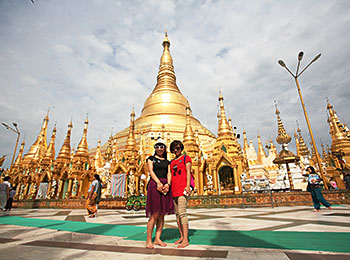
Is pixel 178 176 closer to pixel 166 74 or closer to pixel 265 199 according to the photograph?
pixel 265 199

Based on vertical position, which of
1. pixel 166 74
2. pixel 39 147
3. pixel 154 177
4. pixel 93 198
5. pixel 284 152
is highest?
pixel 166 74

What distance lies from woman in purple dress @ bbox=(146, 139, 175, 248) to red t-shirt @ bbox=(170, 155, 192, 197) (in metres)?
0.10

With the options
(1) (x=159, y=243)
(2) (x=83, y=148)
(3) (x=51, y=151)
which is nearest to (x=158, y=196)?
(1) (x=159, y=243)

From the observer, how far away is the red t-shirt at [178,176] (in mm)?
3072

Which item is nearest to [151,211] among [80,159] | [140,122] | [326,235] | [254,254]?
[254,254]

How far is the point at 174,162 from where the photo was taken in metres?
3.29

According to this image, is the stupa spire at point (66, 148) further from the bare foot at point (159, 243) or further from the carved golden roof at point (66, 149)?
the bare foot at point (159, 243)

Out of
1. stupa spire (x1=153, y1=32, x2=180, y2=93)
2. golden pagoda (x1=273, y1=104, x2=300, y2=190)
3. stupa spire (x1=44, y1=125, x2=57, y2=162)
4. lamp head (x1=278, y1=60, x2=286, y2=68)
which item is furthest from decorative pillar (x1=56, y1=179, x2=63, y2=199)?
lamp head (x1=278, y1=60, x2=286, y2=68)

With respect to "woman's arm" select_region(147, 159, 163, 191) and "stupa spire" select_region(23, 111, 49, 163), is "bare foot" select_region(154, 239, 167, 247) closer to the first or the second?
"woman's arm" select_region(147, 159, 163, 191)

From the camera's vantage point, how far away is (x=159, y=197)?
3006 millimetres

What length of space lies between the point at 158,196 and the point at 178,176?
440 mm

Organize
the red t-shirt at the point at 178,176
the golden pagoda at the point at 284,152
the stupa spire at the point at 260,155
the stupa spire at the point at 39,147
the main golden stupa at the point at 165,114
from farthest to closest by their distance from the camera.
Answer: the stupa spire at the point at 39,147 < the stupa spire at the point at 260,155 < the main golden stupa at the point at 165,114 < the golden pagoda at the point at 284,152 < the red t-shirt at the point at 178,176

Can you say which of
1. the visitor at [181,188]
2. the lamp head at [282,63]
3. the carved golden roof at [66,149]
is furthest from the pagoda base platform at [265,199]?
the carved golden roof at [66,149]

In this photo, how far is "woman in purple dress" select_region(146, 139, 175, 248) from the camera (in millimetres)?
2932
